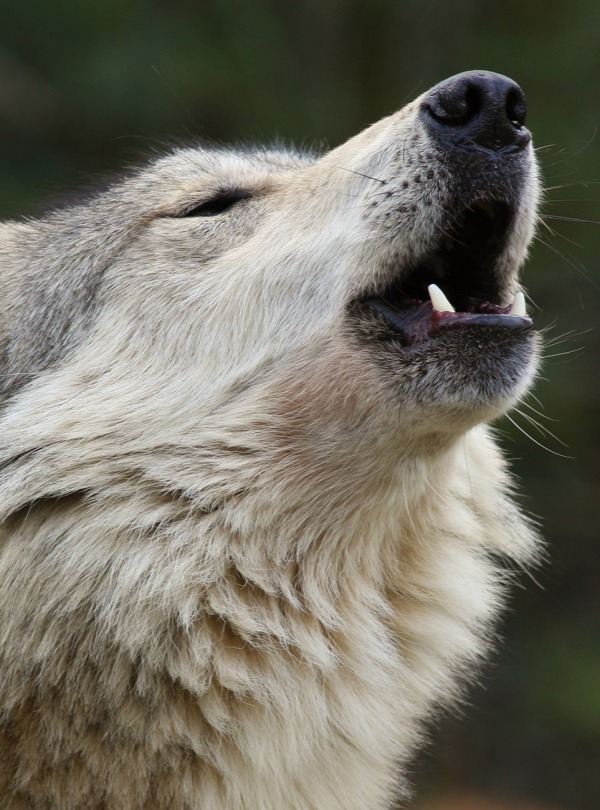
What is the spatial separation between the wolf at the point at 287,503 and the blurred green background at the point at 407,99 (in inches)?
178

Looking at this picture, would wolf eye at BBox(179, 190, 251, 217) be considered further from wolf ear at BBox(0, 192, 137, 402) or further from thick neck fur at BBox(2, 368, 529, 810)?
thick neck fur at BBox(2, 368, 529, 810)

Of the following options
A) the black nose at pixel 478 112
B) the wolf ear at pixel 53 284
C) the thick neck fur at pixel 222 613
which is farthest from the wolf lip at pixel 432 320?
the wolf ear at pixel 53 284

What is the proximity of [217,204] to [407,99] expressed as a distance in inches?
165

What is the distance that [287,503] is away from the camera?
297cm

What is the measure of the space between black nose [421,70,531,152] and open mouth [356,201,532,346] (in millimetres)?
189

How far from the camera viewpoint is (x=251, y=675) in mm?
2887

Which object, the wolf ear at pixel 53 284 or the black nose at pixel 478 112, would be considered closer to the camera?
the black nose at pixel 478 112

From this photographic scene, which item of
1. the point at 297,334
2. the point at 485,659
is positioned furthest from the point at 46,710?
the point at 485,659

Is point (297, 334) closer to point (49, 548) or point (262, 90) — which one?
point (49, 548)

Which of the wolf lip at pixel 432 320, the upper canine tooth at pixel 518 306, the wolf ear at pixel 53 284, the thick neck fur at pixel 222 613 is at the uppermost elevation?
the wolf ear at pixel 53 284

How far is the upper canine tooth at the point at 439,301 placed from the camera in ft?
9.19

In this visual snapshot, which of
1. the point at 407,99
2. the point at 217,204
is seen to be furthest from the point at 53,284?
the point at 407,99

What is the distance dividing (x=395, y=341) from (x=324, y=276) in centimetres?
33

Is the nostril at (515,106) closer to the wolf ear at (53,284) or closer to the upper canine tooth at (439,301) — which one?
the upper canine tooth at (439,301)
